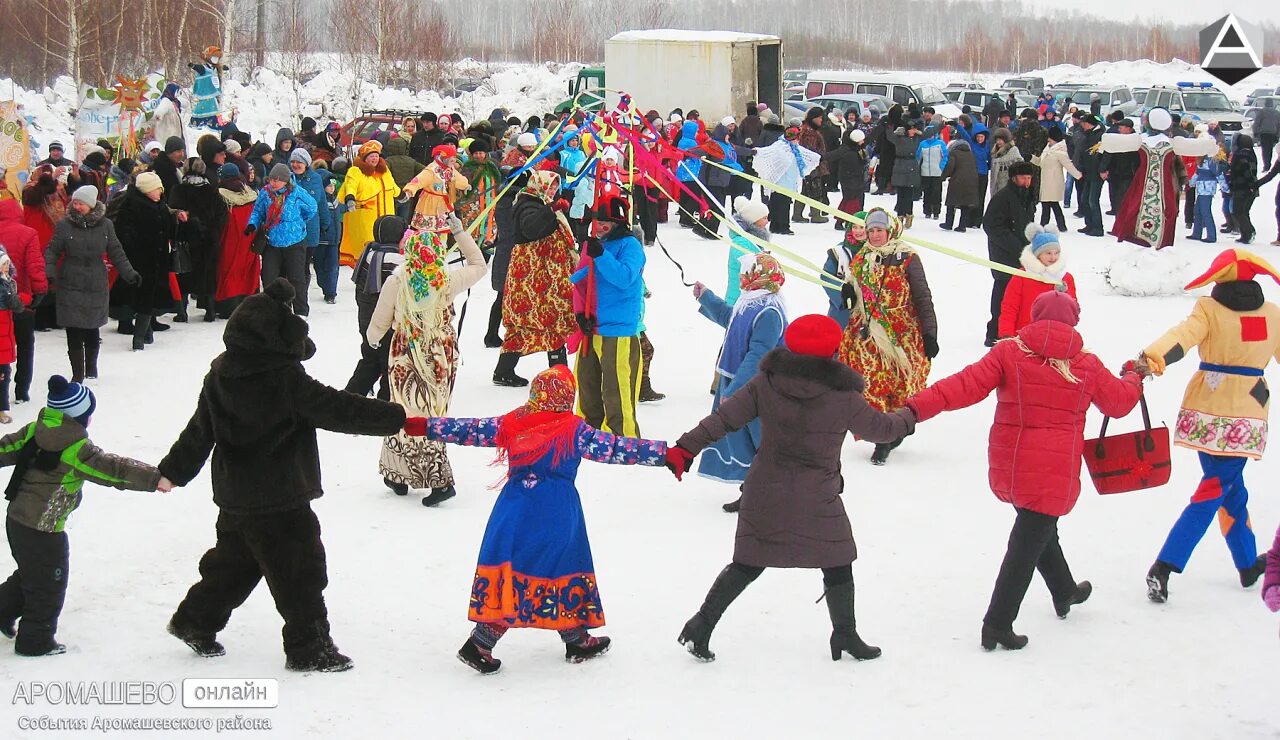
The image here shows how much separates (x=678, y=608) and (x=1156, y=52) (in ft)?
230

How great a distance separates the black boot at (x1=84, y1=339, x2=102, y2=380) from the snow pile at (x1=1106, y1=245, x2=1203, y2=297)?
9586mm

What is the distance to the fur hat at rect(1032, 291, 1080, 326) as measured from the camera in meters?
5.34

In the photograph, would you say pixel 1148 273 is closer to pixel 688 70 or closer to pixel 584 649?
pixel 584 649

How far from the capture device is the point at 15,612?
5332 millimetres

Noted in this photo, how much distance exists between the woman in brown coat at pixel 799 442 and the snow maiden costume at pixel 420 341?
267 centimetres

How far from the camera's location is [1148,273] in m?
13.6

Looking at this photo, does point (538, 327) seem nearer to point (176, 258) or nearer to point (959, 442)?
point (959, 442)

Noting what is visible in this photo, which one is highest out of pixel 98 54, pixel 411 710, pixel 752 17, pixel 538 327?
pixel 752 17

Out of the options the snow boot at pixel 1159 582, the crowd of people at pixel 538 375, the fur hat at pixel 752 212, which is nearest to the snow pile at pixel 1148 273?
the crowd of people at pixel 538 375

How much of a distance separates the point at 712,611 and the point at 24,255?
20.3 feet

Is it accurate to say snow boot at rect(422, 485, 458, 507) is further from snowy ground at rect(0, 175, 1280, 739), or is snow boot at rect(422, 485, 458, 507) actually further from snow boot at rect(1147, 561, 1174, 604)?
snow boot at rect(1147, 561, 1174, 604)

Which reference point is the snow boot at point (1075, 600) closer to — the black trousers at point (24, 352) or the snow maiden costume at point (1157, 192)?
the black trousers at point (24, 352)

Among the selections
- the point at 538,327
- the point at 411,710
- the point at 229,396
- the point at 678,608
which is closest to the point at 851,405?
Answer: the point at 678,608

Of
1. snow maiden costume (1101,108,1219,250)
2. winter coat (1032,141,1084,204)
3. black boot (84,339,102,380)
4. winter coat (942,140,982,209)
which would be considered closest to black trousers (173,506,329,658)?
black boot (84,339,102,380)
